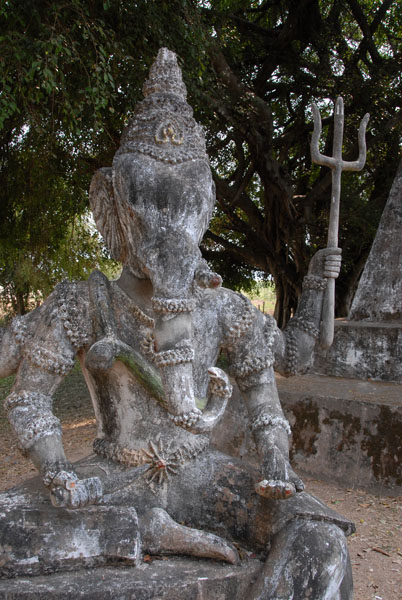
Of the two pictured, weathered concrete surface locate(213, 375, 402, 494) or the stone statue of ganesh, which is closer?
the stone statue of ganesh

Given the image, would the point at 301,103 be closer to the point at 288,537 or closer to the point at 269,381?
the point at 269,381

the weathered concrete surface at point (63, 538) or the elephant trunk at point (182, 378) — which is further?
the elephant trunk at point (182, 378)

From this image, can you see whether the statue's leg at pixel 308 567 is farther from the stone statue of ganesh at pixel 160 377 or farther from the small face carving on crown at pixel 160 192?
the small face carving on crown at pixel 160 192

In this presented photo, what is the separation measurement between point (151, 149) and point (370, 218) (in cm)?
716

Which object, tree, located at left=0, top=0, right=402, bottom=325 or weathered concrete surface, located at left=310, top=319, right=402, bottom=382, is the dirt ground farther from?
tree, located at left=0, top=0, right=402, bottom=325

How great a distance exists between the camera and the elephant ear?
2.40m

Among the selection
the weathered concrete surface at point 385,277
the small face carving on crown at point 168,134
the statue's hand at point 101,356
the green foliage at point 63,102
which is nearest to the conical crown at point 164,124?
the small face carving on crown at point 168,134

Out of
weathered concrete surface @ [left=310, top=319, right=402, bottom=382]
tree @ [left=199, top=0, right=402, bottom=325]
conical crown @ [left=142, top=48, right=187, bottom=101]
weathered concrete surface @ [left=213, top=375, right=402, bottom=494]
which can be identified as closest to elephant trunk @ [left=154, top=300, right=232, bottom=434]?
conical crown @ [left=142, top=48, right=187, bottom=101]

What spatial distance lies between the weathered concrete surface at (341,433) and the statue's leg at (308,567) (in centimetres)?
239

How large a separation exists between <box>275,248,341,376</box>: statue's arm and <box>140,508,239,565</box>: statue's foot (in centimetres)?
80

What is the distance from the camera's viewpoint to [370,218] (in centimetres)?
893

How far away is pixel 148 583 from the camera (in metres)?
1.90

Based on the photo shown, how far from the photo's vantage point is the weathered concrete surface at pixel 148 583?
1.84 meters

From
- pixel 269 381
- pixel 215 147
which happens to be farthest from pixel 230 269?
pixel 269 381
